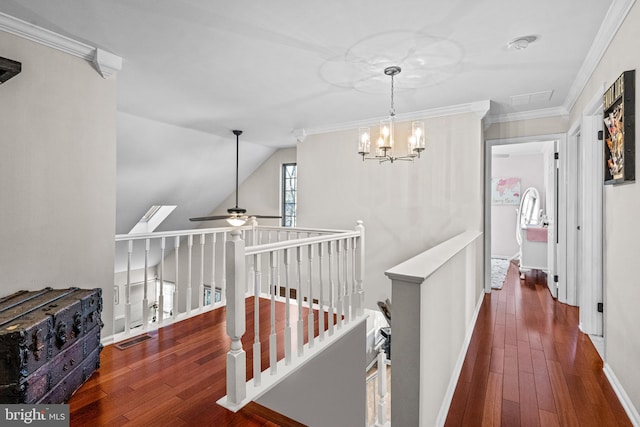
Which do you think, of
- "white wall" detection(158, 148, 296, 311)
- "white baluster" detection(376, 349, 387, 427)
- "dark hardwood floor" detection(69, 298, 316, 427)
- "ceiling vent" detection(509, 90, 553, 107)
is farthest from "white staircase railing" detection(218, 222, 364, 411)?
"white wall" detection(158, 148, 296, 311)

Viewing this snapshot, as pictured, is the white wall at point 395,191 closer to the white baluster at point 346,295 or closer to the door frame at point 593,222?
the door frame at point 593,222

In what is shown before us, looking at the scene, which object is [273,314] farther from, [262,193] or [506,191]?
[506,191]

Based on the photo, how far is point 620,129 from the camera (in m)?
1.97

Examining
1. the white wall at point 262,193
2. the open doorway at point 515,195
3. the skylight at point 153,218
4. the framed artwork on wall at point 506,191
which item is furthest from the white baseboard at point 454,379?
the skylight at point 153,218

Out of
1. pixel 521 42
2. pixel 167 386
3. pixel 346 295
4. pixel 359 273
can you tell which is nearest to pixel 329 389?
pixel 346 295

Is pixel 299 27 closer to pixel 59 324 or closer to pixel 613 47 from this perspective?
pixel 613 47

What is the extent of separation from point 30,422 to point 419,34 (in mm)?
3137

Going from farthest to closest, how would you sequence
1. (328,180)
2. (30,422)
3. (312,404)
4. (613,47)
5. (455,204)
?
(328,180), (455,204), (312,404), (613,47), (30,422)

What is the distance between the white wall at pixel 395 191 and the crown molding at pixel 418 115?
7 cm

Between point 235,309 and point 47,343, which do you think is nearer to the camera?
point 47,343

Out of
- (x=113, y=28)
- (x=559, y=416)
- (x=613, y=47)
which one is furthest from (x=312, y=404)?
(x=613, y=47)

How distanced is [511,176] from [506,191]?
36cm

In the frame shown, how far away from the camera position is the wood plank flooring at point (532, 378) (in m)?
1.86

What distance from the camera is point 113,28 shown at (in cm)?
223
